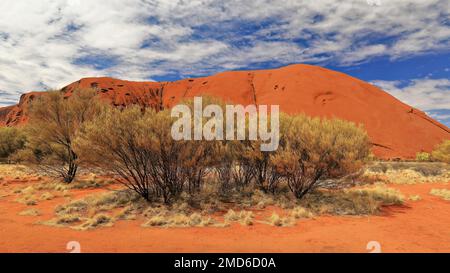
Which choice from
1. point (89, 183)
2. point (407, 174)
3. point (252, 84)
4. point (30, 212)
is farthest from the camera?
point (252, 84)

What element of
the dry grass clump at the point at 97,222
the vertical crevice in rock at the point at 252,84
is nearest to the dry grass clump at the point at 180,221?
the dry grass clump at the point at 97,222

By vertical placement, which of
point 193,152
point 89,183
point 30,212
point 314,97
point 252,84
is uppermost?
point 252,84

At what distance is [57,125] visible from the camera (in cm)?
1852

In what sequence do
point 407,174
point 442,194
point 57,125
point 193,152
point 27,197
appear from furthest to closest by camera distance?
point 407,174
point 57,125
point 442,194
point 27,197
point 193,152

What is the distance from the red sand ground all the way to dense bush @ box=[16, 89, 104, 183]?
8482mm

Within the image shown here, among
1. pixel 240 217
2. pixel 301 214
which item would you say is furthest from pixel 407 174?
pixel 240 217

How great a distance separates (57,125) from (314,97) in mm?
42180

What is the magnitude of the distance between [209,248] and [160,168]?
5792 mm

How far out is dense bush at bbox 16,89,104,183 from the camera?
18.5 meters

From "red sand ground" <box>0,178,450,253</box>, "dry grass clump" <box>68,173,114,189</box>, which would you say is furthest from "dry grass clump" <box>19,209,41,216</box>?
"dry grass clump" <box>68,173,114,189</box>

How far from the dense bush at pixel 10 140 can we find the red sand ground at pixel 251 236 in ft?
75.7

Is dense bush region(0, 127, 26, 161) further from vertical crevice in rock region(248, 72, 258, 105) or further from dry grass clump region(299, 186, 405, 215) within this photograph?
vertical crevice in rock region(248, 72, 258, 105)

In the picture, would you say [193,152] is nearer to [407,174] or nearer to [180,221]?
[180,221]

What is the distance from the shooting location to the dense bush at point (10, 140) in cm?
3016
